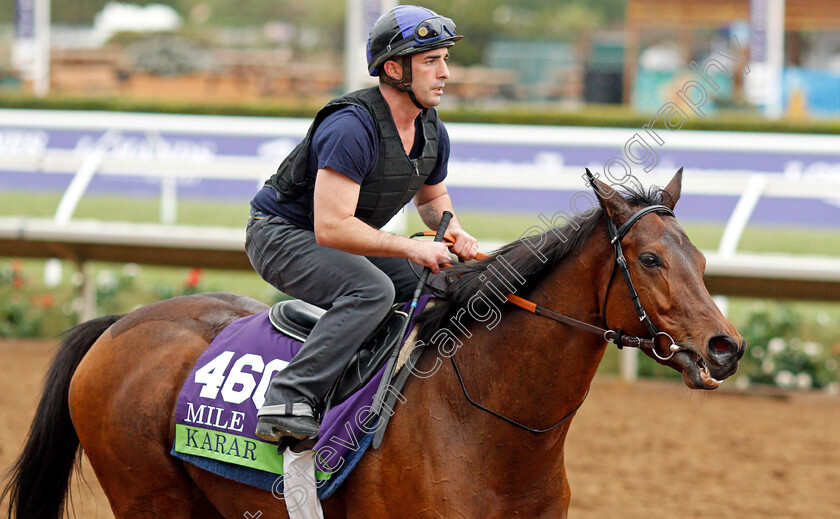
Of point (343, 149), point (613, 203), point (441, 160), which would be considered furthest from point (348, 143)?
point (613, 203)

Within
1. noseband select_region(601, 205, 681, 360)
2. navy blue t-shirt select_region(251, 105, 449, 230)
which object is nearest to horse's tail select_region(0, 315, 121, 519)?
navy blue t-shirt select_region(251, 105, 449, 230)

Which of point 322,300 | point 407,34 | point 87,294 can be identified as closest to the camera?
point 407,34

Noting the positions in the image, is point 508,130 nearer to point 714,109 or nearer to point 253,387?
point 253,387

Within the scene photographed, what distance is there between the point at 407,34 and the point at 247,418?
133 centimetres

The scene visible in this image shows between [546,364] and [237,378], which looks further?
[237,378]

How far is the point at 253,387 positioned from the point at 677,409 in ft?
16.5

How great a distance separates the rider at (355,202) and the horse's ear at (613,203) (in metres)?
0.50

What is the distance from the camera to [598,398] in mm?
7699

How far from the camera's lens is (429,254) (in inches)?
114

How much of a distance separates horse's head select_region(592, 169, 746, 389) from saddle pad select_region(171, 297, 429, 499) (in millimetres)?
718

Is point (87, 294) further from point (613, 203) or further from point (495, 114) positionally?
point (495, 114)

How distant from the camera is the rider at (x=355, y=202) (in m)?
2.90

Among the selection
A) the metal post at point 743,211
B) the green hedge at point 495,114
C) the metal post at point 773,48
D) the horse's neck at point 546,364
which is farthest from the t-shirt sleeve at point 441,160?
the metal post at point 773,48

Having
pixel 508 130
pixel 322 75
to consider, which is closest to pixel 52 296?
pixel 508 130
